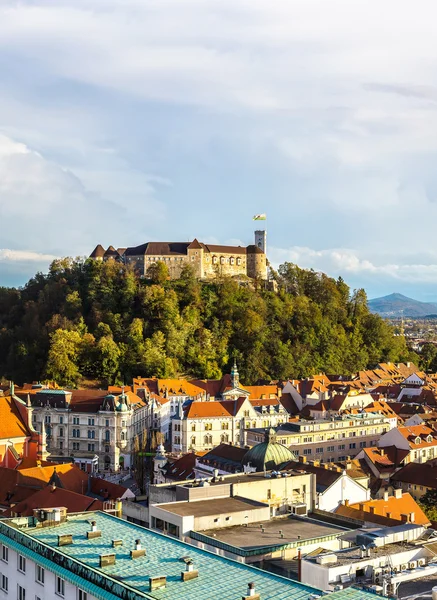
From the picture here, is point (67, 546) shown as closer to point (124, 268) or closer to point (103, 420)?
point (103, 420)

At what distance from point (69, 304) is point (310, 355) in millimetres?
33789

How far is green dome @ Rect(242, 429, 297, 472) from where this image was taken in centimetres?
4212

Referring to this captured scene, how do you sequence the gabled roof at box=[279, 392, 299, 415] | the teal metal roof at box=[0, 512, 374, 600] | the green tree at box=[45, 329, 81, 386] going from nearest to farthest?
1. the teal metal roof at box=[0, 512, 374, 600]
2. the gabled roof at box=[279, 392, 299, 415]
3. the green tree at box=[45, 329, 81, 386]

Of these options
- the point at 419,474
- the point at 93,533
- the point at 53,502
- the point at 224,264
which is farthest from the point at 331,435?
the point at 224,264

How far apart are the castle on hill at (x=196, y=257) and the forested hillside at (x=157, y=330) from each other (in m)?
5.28

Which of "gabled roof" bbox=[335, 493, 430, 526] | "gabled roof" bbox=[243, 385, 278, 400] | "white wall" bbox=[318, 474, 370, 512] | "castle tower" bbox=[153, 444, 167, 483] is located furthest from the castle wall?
"gabled roof" bbox=[335, 493, 430, 526]

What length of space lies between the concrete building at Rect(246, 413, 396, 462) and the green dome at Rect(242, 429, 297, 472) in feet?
55.9

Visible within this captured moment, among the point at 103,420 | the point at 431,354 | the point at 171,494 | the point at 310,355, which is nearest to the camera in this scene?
the point at 171,494

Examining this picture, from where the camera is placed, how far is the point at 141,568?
1966 centimetres

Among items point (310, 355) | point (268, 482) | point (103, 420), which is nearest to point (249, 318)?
point (310, 355)

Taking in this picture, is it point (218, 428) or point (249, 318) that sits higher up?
point (249, 318)

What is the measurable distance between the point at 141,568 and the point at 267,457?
914 inches

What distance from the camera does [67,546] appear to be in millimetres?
21484

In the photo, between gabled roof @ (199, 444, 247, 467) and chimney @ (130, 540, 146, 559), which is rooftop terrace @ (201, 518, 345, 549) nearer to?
chimney @ (130, 540, 146, 559)
